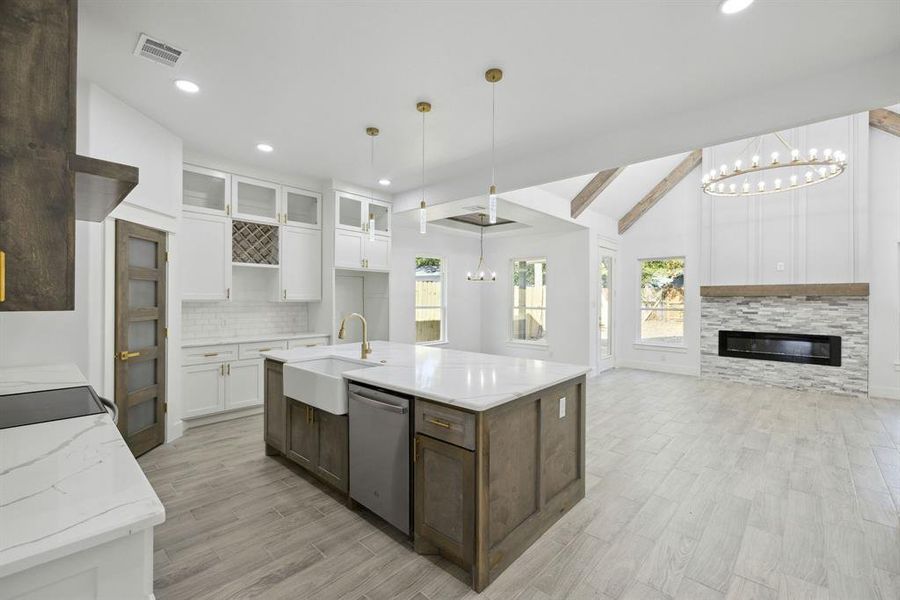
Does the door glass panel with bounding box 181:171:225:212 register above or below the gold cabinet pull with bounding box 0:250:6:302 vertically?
above

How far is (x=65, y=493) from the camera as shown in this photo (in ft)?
2.85

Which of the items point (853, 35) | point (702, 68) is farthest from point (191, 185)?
point (853, 35)

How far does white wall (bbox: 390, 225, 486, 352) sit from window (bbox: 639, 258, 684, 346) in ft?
10.2

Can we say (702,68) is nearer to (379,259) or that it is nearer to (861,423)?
(379,259)

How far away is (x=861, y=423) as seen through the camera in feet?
14.1

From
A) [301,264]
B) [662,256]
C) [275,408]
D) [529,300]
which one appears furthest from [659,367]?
[275,408]

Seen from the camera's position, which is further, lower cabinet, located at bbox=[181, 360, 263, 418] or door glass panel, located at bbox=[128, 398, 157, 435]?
lower cabinet, located at bbox=[181, 360, 263, 418]

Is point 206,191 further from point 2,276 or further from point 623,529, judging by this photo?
point 623,529

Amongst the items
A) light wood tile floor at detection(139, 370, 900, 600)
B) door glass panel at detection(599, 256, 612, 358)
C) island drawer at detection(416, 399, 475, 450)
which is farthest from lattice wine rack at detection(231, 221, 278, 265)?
door glass panel at detection(599, 256, 612, 358)

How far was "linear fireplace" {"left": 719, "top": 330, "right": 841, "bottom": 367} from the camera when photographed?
564 cm

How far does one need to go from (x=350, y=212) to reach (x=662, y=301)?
562cm

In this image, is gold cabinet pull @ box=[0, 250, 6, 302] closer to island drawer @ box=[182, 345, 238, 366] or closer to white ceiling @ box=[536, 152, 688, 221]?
island drawer @ box=[182, 345, 238, 366]

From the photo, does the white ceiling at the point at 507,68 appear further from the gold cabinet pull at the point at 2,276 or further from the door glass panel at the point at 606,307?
the door glass panel at the point at 606,307

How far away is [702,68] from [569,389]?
219 cm
